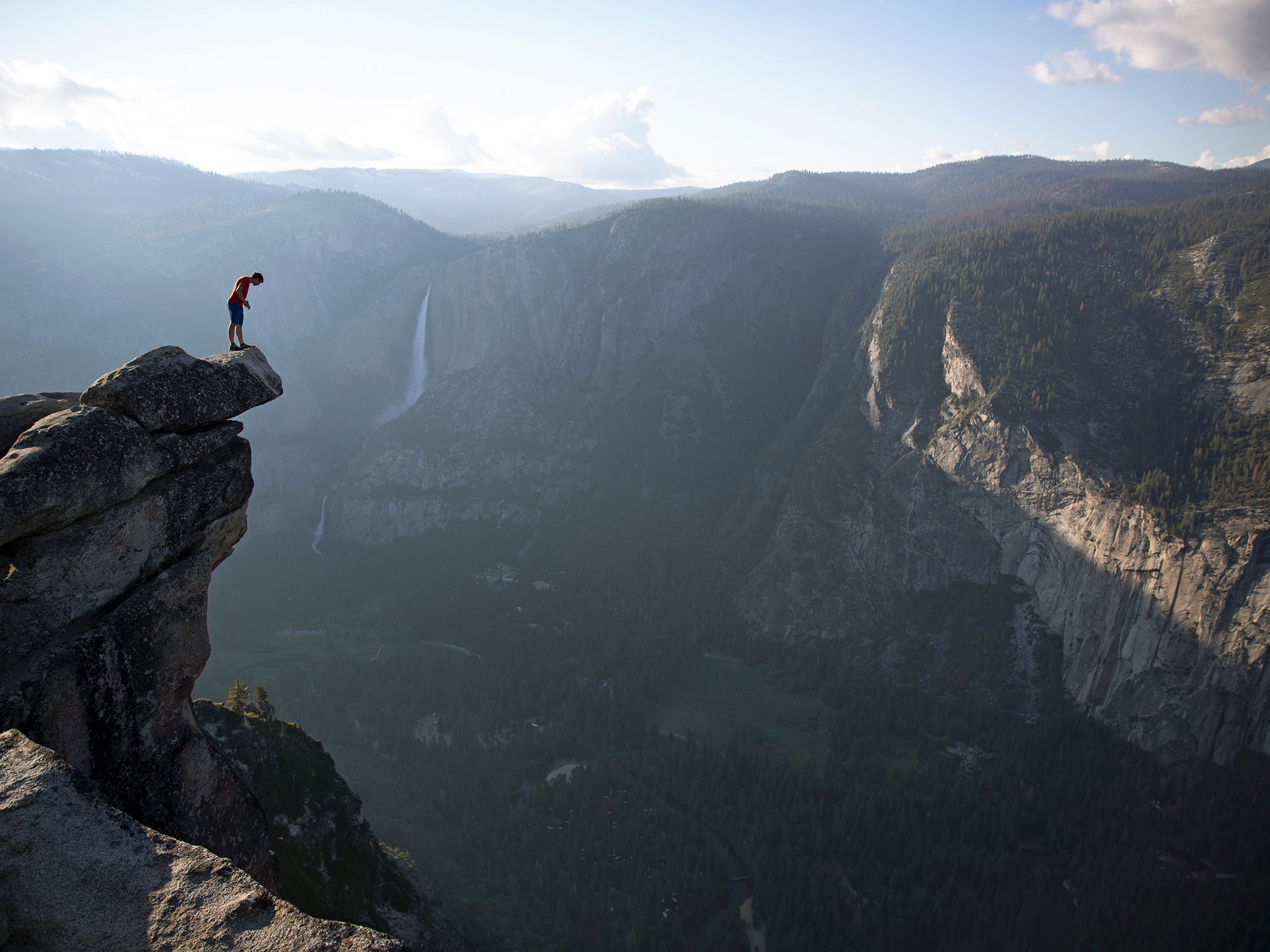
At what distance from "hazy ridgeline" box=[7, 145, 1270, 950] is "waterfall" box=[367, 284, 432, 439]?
1.42m

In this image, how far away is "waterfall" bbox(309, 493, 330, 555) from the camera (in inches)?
4230

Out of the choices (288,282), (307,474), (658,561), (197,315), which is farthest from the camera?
(288,282)

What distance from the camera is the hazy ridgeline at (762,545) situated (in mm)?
49562

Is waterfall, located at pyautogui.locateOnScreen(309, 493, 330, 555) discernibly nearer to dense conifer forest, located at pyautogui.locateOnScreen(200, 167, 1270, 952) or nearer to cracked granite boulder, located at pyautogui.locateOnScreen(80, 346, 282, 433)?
dense conifer forest, located at pyautogui.locateOnScreen(200, 167, 1270, 952)

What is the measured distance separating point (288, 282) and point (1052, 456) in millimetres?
138505

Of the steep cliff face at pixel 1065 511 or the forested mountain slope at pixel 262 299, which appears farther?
the forested mountain slope at pixel 262 299

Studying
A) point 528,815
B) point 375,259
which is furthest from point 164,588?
point 375,259

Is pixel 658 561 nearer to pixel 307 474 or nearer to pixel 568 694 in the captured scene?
pixel 568 694

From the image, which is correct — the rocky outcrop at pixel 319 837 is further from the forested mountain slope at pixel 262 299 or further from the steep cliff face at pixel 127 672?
the forested mountain slope at pixel 262 299

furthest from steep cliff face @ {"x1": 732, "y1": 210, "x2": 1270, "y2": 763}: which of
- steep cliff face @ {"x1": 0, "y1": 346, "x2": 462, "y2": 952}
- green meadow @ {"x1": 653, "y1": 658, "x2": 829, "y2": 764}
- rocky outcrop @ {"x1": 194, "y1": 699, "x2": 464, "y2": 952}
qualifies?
steep cliff face @ {"x1": 0, "y1": 346, "x2": 462, "y2": 952}

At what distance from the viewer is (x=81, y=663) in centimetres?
1573

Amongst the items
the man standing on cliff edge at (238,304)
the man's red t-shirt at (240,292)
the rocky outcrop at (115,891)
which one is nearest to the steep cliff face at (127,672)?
the rocky outcrop at (115,891)

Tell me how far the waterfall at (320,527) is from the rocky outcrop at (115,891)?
333ft

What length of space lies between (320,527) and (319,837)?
303 ft
